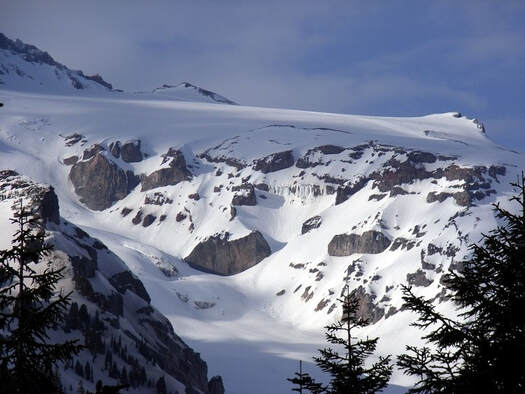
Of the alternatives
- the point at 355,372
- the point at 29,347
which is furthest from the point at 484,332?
the point at 29,347

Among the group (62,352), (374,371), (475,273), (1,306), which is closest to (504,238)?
(475,273)

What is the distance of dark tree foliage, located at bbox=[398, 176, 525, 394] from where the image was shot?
57.2 ft

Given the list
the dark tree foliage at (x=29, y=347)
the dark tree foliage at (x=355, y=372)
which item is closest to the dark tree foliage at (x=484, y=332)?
the dark tree foliage at (x=355, y=372)

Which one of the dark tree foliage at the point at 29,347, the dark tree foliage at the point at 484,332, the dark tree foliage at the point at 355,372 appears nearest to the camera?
the dark tree foliage at the point at 484,332

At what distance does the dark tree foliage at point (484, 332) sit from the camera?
17.4m

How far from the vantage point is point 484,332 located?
60.8ft

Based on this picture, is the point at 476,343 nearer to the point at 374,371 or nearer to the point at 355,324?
the point at 374,371

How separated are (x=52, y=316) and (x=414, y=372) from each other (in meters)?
7.09

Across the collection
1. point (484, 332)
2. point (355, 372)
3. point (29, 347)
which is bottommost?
point (355, 372)

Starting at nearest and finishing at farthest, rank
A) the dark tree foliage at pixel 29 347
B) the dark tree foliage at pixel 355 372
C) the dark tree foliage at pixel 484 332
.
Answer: the dark tree foliage at pixel 484 332, the dark tree foliage at pixel 29 347, the dark tree foliage at pixel 355 372

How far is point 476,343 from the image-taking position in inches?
706

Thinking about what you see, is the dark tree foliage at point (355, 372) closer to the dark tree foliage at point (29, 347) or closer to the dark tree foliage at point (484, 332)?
the dark tree foliage at point (484, 332)

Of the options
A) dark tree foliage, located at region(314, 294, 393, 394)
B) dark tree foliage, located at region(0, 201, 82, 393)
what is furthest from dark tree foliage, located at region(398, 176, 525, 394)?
dark tree foliage, located at region(0, 201, 82, 393)

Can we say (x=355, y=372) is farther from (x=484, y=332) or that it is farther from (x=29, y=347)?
(x=29, y=347)
